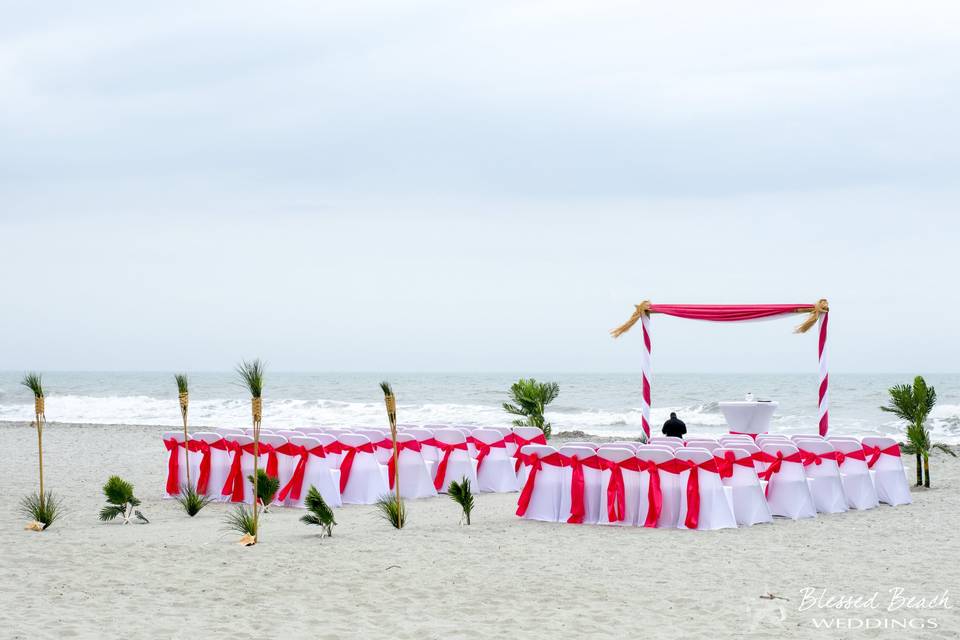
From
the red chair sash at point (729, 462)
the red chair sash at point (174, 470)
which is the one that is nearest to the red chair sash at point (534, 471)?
the red chair sash at point (729, 462)

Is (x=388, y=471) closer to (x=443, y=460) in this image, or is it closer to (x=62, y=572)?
(x=443, y=460)

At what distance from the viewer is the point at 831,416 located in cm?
3653

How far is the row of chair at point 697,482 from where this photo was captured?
9.64m

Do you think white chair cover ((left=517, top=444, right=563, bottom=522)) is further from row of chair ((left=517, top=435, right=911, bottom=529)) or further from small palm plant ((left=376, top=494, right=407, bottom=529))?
small palm plant ((left=376, top=494, right=407, bottom=529))

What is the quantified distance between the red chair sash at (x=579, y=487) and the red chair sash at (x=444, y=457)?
2864mm

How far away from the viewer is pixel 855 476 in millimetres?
11133

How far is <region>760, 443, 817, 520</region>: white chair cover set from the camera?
34.1 ft

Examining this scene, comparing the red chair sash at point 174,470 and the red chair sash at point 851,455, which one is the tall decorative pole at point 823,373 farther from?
the red chair sash at point 174,470

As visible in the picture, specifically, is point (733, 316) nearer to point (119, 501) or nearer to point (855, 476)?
point (855, 476)

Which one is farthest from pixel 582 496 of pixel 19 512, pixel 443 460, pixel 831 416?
pixel 831 416

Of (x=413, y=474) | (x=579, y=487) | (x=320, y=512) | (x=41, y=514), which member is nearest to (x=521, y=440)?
(x=413, y=474)

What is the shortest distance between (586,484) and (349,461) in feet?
10.2

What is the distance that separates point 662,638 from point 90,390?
64.1 m

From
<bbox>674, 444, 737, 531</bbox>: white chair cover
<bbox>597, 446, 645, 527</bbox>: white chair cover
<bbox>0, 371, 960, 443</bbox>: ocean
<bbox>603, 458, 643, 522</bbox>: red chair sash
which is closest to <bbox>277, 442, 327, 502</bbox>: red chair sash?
<bbox>597, 446, 645, 527</bbox>: white chair cover
